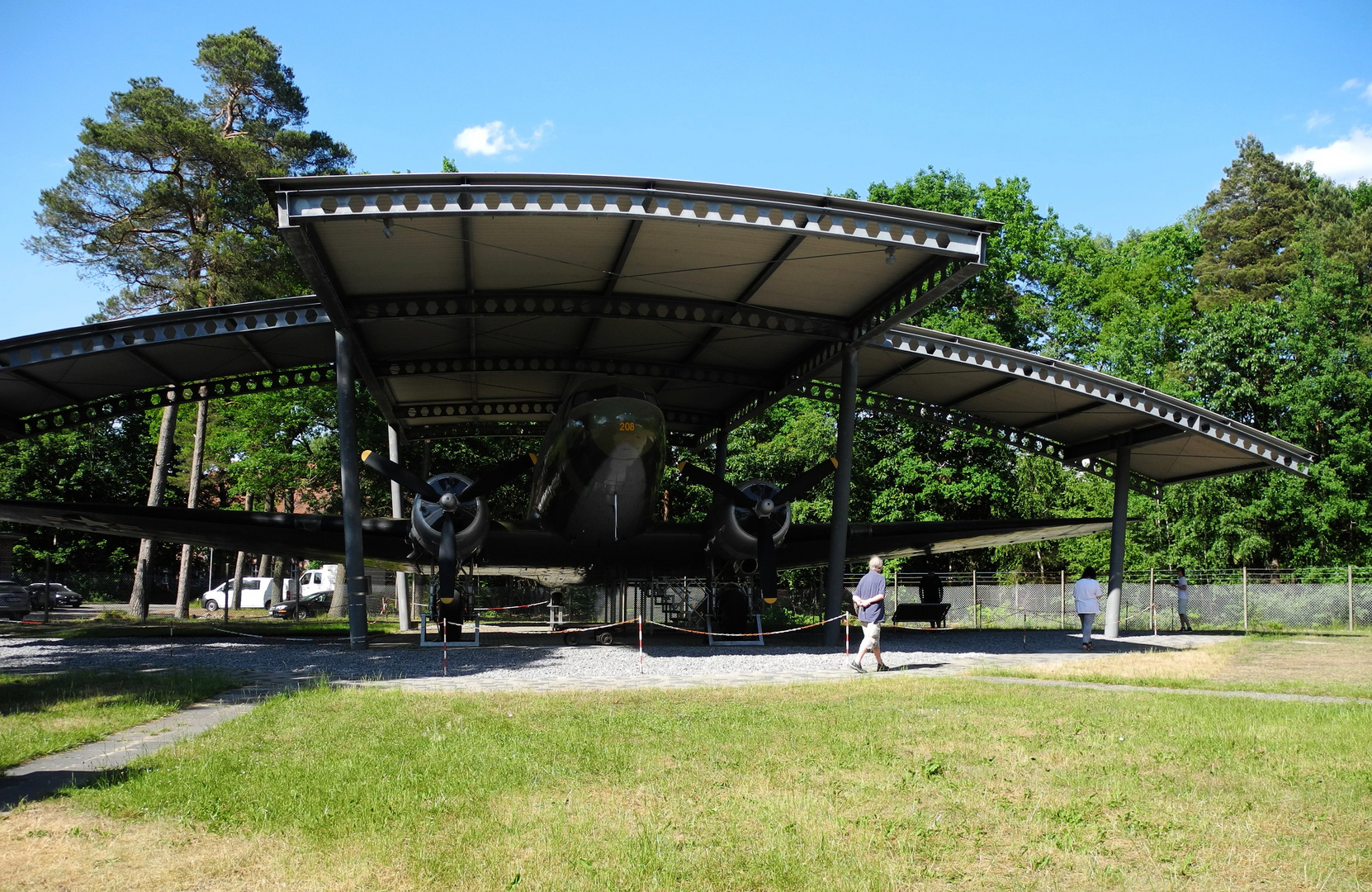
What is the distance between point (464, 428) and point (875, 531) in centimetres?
1517

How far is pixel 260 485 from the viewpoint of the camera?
3884cm

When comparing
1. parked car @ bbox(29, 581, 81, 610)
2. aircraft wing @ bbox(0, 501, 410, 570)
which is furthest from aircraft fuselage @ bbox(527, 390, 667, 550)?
parked car @ bbox(29, 581, 81, 610)

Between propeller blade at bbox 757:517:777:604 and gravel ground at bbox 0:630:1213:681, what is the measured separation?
1206mm

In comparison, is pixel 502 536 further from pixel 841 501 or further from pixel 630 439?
pixel 841 501

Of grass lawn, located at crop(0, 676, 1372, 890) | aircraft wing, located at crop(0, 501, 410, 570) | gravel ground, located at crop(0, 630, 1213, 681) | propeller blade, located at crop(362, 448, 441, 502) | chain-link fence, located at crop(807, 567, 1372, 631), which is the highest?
propeller blade, located at crop(362, 448, 441, 502)

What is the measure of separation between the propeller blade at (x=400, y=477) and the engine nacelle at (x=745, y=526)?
6.13 meters

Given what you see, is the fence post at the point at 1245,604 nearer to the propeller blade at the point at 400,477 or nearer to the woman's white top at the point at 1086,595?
the woman's white top at the point at 1086,595

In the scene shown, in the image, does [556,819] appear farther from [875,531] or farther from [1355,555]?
[1355,555]

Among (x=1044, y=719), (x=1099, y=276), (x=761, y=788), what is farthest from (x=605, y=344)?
(x=1099, y=276)

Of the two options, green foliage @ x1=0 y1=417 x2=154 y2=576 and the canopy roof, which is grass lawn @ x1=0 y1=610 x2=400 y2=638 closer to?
the canopy roof

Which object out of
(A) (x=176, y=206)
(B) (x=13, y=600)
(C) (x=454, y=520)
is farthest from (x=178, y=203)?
(C) (x=454, y=520)

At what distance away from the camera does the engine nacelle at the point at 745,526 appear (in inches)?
797

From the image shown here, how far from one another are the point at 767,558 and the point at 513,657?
565 centimetres

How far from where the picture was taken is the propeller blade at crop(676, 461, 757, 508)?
2006cm
